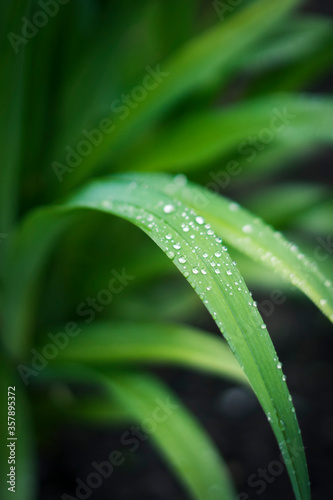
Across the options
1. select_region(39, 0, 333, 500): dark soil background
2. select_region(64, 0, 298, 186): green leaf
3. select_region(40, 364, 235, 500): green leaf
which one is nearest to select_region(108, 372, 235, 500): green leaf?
select_region(40, 364, 235, 500): green leaf

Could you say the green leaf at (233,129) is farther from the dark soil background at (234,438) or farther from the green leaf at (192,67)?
the dark soil background at (234,438)

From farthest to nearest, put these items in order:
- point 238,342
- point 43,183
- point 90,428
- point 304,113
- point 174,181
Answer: point 90,428 < point 43,183 < point 304,113 < point 174,181 < point 238,342

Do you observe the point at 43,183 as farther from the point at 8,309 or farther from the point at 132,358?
the point at 132,358

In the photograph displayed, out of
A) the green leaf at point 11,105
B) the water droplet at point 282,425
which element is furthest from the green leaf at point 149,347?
the water droplet at point 282,425

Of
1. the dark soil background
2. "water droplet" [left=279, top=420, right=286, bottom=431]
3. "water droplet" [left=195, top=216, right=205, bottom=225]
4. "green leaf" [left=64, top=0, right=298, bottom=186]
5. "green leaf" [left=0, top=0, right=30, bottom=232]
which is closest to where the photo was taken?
"water droplet" [left=279, top=420, right=286, bottom=431]

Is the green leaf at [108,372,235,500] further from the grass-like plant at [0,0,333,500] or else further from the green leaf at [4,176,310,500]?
the green leaf at [4,176,310,500]

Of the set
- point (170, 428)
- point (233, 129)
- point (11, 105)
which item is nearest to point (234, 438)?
point (170, 428)

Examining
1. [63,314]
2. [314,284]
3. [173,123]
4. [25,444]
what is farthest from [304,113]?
[25,444]
